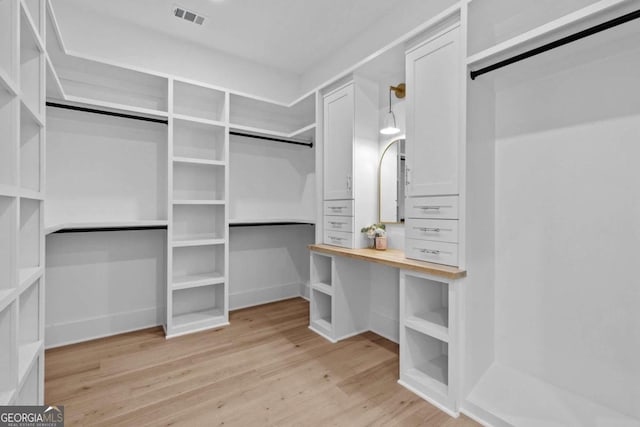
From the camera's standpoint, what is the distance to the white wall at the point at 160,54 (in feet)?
8.92

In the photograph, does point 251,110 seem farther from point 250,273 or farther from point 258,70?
point 250,273

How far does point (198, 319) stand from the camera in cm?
306

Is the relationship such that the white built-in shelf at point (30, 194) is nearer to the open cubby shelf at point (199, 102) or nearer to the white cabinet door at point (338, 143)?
the open cubby shelf at point (199, 102)

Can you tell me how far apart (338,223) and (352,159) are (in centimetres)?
59

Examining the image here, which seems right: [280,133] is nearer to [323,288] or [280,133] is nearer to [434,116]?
[323,288]

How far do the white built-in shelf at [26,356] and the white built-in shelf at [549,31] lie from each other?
2583 mm

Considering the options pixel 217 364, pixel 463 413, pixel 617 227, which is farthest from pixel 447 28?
pixel 217 364

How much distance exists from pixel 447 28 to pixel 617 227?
1.44m

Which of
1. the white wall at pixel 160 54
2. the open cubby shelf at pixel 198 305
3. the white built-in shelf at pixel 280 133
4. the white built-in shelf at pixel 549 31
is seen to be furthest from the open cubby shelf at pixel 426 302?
the white wall at pixel 160 54

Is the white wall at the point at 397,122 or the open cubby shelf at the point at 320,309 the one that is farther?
the open cubby shelf at the point at 320,309

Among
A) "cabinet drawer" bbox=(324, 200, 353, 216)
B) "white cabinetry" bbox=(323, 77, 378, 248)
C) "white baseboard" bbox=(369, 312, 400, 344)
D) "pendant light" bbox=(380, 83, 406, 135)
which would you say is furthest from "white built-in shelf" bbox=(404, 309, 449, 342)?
"pendant light" bbox=(380, 83, 406, 135)

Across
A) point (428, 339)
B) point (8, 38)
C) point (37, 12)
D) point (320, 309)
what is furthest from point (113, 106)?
point (428, 339)

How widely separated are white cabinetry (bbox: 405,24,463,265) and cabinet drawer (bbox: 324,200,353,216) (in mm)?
663

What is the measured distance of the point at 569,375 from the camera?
5.74 ft
